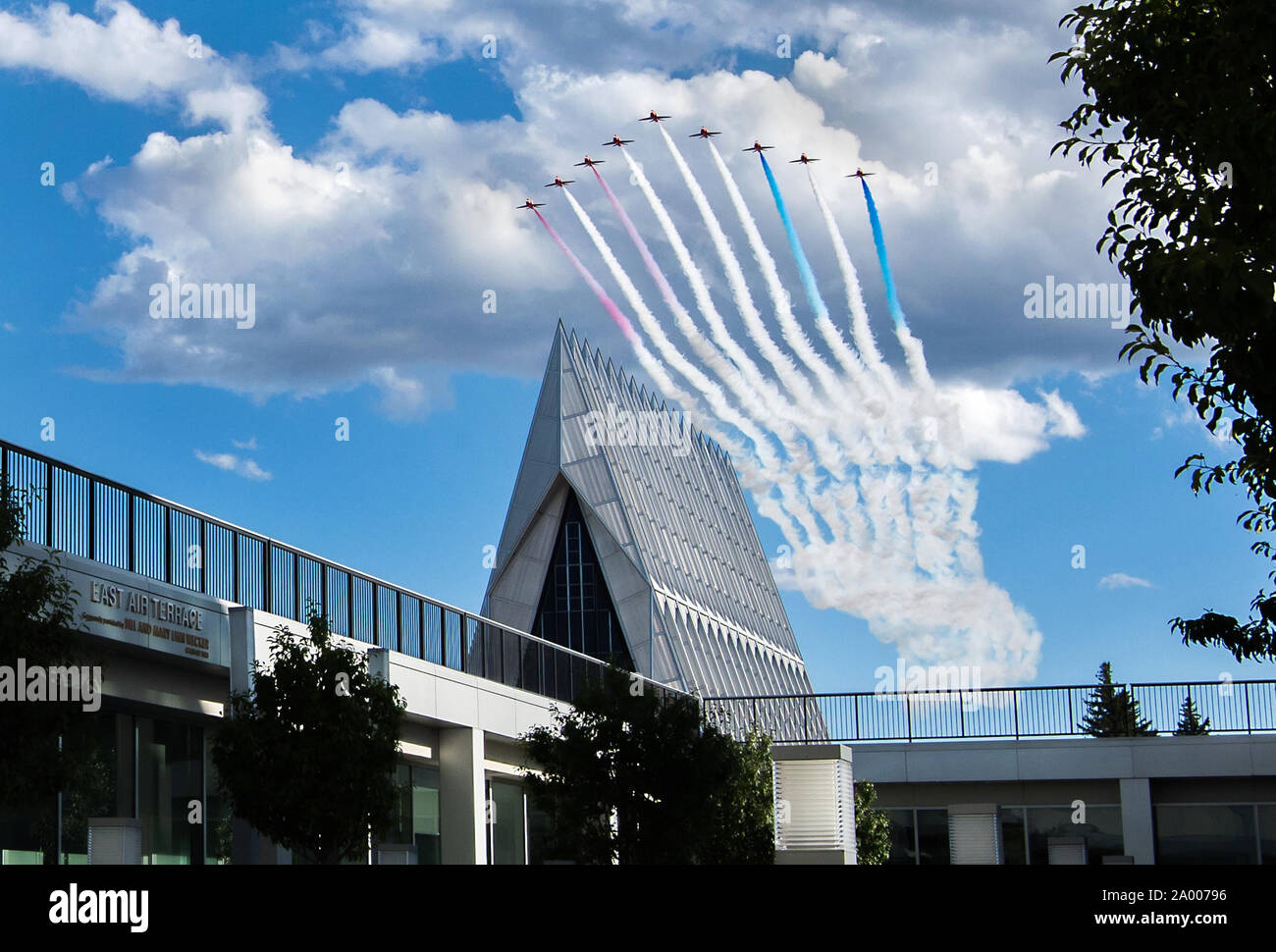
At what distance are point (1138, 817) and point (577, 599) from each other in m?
42.0

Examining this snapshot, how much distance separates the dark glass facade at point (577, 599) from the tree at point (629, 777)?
1899 inches

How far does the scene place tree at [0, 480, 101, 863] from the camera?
1648cm

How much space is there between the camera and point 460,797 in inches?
1314

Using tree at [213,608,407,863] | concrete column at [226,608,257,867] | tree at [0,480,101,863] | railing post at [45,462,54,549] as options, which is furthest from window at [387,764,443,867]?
tree at [0,480,101,863]

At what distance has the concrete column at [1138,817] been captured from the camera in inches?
1668

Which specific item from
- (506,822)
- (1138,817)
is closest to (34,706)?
(506,822)

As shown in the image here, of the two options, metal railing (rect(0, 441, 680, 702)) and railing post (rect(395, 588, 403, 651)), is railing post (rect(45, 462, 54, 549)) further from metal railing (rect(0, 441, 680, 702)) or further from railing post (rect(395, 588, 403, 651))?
railing post (rect(395, 588, 403, 651))

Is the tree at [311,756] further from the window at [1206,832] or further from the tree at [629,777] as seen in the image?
the window at [1206,832]

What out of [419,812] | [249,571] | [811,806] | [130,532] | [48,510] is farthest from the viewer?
[419,812]

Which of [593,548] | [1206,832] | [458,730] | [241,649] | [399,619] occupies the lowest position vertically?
[1206,832]

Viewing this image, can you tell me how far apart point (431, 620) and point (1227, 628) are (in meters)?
21.4

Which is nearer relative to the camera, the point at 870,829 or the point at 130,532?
the point at 130,532

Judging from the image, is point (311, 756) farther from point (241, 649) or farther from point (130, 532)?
point (130, 532)

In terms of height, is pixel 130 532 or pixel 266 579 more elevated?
pixel 130 532
